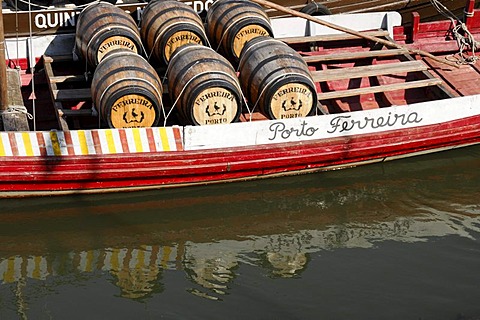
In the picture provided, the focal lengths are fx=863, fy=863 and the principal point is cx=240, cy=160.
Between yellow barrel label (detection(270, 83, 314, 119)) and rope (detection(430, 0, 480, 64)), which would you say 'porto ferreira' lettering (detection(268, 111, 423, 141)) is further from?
rope (detection(430, 0, 480, 64))

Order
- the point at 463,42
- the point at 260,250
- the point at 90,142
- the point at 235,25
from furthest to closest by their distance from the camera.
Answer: the point at 463,42 → the point at 235,25 → the point at 90,142 → the point at 260,250

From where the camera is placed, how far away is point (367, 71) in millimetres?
13820

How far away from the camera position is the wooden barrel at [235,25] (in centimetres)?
1331

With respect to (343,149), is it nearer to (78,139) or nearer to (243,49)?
(243,49)

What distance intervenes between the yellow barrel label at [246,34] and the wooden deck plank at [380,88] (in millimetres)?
1367

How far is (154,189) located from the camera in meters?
12.2

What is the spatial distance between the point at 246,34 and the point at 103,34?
7.22 ft

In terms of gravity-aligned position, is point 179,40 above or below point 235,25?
below

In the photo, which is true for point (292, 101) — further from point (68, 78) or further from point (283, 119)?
point (68, 78)

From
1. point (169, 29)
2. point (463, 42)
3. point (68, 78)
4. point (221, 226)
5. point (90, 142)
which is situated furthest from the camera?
point (463, 42)

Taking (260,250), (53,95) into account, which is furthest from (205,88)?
(53,95)

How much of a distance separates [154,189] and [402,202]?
11.5ft

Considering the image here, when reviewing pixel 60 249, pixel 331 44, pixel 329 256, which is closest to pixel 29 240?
pixel 60 249

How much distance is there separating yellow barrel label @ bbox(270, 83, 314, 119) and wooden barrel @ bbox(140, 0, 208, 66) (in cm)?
176
